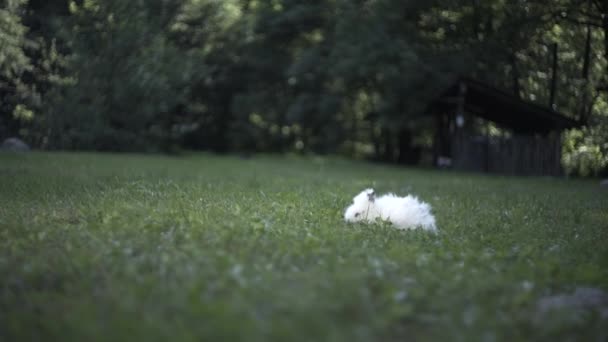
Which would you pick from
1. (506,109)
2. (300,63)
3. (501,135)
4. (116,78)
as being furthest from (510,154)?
(116,78)

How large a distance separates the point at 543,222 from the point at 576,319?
18.2ft

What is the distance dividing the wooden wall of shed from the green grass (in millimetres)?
14251

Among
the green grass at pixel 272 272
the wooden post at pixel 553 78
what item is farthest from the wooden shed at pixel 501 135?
the green grass at pixel 272 272

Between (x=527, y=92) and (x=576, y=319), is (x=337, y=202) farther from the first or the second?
(x=527, y=92)

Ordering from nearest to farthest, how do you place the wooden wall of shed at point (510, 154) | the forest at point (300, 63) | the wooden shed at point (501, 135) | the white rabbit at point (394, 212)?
the white rabbit at point (394, 212)
the wooden shed at point (501, 135)
the wooden wall of shed at point (510, 154)
the forest at point (300, 63)

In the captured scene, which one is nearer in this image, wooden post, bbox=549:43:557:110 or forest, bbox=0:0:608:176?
forest, bbox=0:0:608:176

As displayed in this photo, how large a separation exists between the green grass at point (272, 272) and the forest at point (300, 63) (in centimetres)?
1351

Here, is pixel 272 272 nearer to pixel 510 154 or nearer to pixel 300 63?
pixel 510 154

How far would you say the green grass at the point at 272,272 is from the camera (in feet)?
13.3

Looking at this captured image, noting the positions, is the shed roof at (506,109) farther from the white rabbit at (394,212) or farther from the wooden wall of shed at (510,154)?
the white rabbit at (394,212)

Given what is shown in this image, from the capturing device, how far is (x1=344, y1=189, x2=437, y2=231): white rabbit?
8.42 meters

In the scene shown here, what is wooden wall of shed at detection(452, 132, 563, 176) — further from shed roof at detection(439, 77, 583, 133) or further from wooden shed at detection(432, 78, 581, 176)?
shed roof at detection(439, 77, 583, 133)

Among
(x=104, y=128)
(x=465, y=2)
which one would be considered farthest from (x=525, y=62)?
(x=104, y=128)

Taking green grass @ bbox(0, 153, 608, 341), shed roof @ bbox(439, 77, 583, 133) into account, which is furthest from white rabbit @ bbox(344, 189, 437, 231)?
shed roof @ bbox(439, 77, 583, 133)
